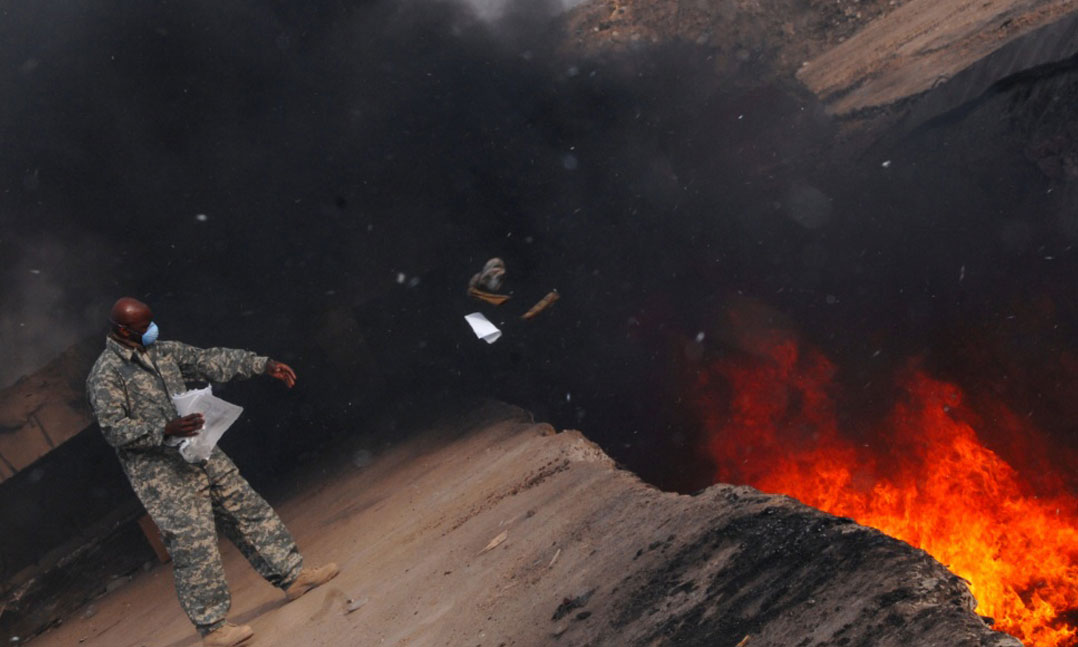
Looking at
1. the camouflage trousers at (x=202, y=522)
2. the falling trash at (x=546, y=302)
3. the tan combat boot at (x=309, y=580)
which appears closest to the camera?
the camouflage trousers at (x=202, y=522)

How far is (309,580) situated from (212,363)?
4.18 feet

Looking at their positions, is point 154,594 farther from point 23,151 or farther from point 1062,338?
point 1062,338

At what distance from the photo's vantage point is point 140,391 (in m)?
4.17

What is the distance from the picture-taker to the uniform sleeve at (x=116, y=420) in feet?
13.2

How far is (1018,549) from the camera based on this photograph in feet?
14.6

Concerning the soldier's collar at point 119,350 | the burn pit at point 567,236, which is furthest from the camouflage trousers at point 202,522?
the burn pit at point 567,236

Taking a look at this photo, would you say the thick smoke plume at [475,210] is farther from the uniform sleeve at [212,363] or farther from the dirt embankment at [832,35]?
the uniform sleeve at [212,363]

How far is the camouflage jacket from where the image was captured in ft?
13.3

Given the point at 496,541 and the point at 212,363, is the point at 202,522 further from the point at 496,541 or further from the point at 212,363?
the point at 496,541

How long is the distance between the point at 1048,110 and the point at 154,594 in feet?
23.2

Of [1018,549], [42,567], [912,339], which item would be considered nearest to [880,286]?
[912,339]

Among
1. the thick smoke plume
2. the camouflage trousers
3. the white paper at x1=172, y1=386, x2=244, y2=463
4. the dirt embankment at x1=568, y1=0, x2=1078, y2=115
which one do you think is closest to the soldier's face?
the white paper at x1=172, y1=386, x2=244, y2=463

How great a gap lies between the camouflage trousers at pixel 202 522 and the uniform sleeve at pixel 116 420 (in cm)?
16

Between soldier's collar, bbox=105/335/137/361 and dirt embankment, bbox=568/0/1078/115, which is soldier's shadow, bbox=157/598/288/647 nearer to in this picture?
soldier's collar, bbox=105/335/137/361
